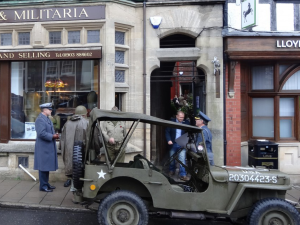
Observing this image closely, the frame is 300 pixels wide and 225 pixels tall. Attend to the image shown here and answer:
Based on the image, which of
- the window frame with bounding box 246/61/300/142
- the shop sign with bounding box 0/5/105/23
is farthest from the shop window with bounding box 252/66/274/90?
the shop sign with bounding box 0/5/105/23

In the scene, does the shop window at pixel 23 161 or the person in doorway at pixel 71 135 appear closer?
the person in doorway at pixel 71 135

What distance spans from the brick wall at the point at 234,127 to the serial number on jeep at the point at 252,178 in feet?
11.3

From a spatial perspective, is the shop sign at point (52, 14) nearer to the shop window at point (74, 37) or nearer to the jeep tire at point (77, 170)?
the shop window at point (74, 37)

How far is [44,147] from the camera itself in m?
6.45

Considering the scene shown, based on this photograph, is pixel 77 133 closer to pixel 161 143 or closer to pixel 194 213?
pixel 194 213

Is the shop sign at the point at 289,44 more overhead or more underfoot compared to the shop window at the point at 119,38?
more underfoot

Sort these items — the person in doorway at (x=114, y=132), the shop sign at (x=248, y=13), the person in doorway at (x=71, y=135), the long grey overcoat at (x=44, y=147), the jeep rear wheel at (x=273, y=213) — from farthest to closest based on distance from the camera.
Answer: the shop sign at (x=248, y=13) → the person in doorway at (x=114, y=132) → the long grey overcoat at (x=44, y=147) → the person in doorway at (x=71, y=135) → the jeep rear wheel at (x=273, y=213)

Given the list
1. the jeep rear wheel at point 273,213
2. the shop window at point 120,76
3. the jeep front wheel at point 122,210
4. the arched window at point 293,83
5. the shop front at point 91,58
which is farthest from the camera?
the arched window at point 293,83

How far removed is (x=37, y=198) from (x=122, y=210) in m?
2.59

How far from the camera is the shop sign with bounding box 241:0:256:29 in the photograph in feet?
22.7

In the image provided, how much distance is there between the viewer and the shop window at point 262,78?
8220 millimetres

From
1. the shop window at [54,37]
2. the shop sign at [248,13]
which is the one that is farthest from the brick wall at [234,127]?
the shop window at [54,37]

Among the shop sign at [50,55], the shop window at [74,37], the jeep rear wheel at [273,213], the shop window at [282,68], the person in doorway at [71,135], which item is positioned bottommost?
the jeep rear wheel at [273,213]

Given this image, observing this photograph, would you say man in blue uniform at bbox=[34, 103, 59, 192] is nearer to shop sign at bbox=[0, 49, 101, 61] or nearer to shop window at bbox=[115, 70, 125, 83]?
shop sign at bbox=[0, 49, 101, 61]
